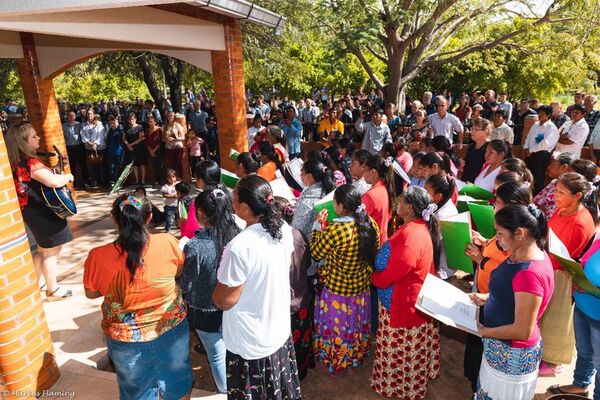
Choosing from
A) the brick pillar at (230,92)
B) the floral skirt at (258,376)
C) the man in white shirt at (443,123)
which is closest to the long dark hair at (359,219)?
the floral skirt at (258,376)

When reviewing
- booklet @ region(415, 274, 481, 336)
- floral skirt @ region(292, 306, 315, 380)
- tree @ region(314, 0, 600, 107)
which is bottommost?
floral skirt @ region(292, 306, 315, 380)

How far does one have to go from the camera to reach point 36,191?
13.6 feet

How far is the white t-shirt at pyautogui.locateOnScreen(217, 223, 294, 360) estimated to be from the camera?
7.59ft

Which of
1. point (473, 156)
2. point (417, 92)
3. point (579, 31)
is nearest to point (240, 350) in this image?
point (473, 156)

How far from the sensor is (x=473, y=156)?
588 cm

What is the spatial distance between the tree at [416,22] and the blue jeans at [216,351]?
9.07 meters

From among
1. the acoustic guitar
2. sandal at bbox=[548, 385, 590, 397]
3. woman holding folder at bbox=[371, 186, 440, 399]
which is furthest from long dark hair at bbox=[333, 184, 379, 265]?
the acoustic guitar

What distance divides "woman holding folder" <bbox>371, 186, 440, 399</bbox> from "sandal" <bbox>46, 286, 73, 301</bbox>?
3390 millimetres

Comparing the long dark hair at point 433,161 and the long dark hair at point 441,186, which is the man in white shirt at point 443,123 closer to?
the long dark hair at point 433,161

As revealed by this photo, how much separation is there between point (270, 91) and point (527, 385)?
24014 mm

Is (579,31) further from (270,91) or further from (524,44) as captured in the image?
(270,91)

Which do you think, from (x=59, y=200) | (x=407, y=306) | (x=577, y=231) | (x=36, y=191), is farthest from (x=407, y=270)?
(x=36, y=191)

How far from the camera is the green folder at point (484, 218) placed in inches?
137

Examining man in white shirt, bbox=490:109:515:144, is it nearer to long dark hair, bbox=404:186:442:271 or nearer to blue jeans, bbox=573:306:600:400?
blue jeans, bbox=573:306:600:400
